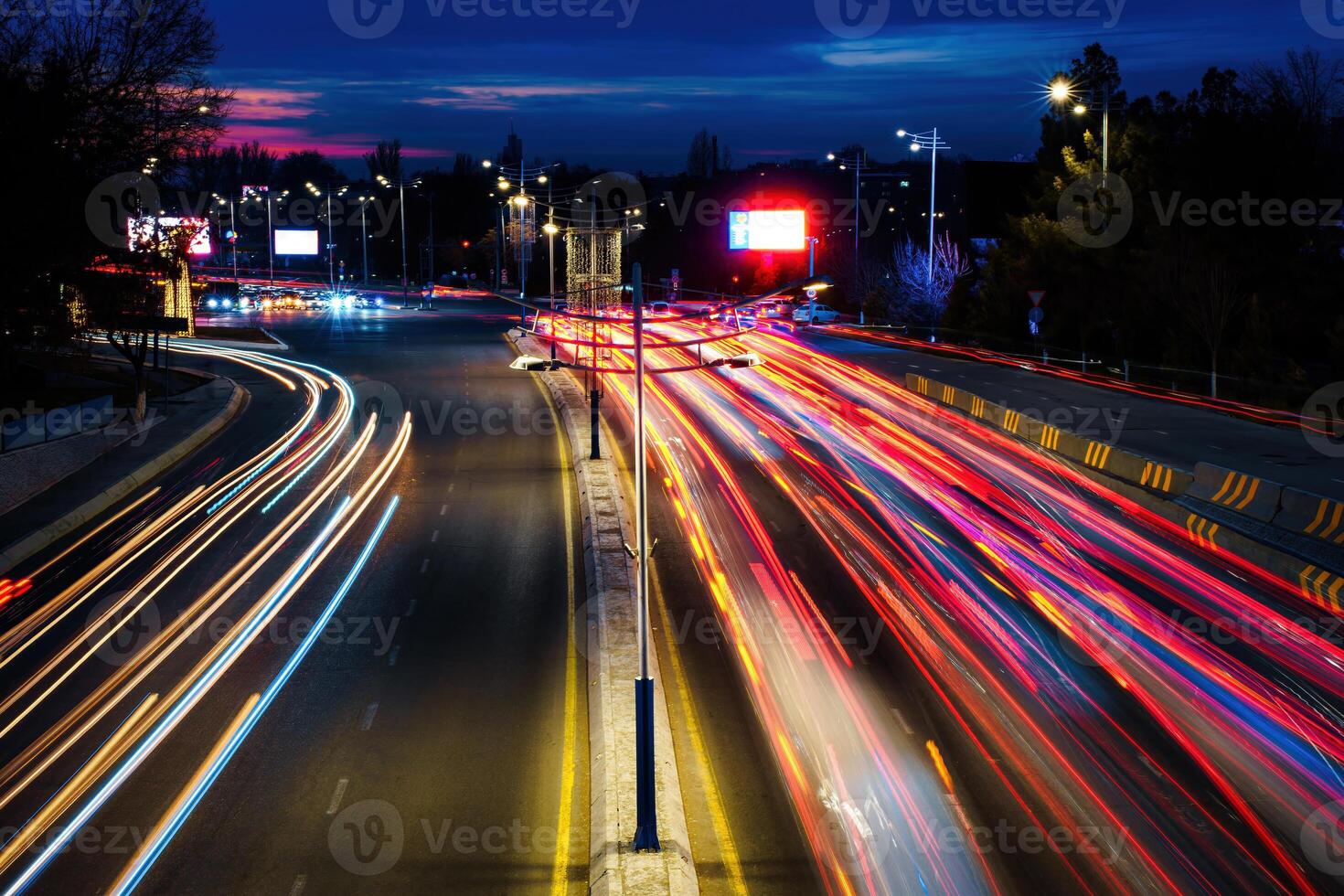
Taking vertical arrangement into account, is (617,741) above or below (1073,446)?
below

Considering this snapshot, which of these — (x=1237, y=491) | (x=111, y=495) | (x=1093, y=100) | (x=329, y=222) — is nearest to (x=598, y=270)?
(x=329, y=222)

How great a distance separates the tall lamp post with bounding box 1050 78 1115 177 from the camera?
37031 millimetres

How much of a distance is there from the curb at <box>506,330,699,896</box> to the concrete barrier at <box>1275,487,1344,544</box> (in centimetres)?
1088

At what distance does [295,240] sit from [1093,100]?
83794 mm

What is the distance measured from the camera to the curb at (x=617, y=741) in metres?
9.64

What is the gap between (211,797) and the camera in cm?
1145

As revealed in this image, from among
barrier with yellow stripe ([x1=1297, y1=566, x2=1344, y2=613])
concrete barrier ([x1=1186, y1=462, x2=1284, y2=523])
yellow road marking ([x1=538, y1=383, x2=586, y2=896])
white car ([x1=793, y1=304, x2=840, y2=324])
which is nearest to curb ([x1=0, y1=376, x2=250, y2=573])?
yellow road marking ([x1=538, y1=383, x2=586, y2=896])

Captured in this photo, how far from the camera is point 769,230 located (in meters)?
78.9

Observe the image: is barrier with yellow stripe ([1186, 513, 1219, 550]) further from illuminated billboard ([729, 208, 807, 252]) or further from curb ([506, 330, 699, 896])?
illuminated billboard ([729, 208, 807, 252])

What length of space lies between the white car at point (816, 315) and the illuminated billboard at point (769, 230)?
12.7 meters

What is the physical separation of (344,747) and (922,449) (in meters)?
18.6

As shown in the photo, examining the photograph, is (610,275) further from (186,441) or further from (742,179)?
(742,179)

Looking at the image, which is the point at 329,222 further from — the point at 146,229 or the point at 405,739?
the point at 405,739

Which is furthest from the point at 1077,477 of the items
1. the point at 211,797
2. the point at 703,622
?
the point at 211,797
